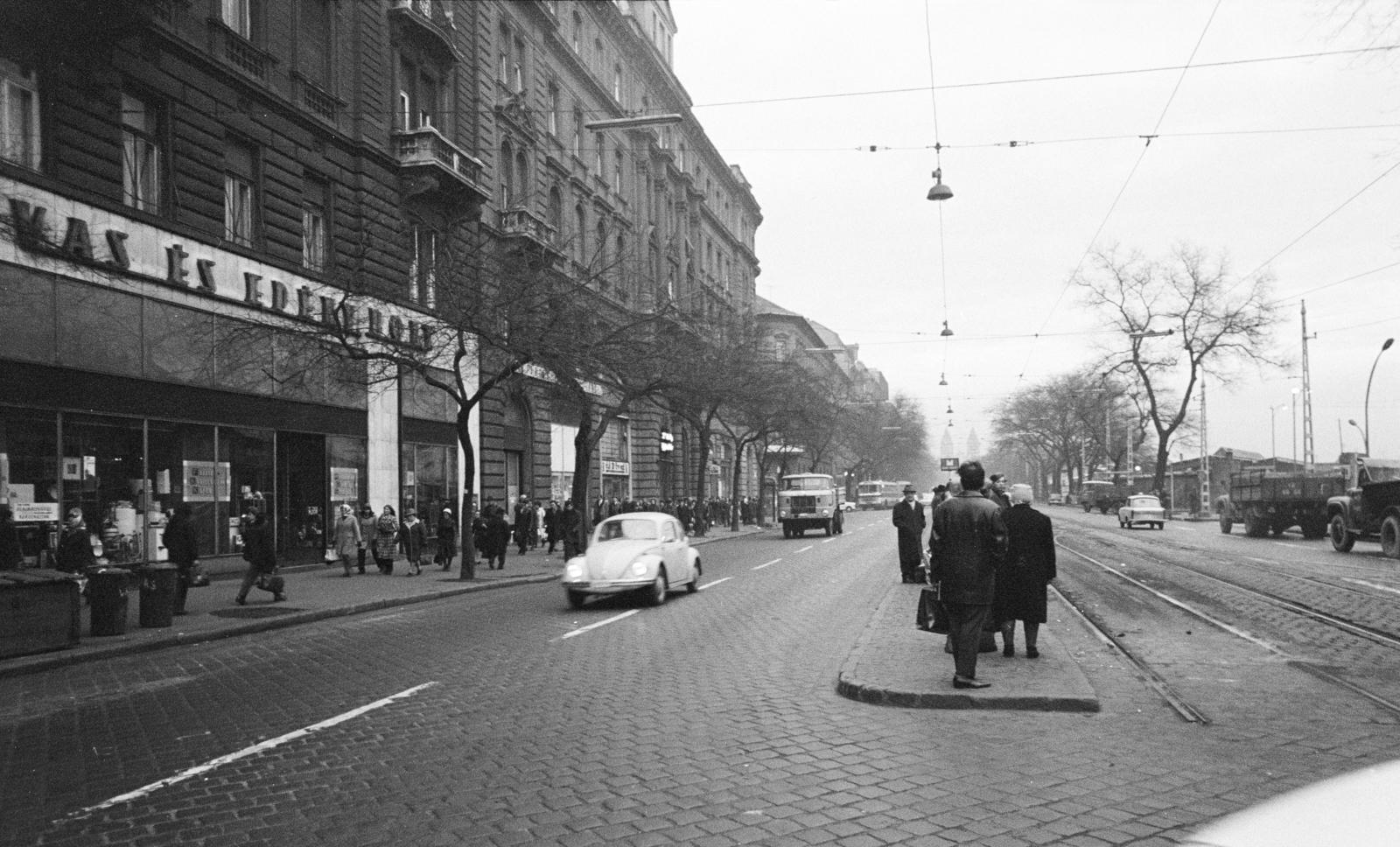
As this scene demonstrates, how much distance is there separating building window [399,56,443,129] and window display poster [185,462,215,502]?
11.8 meters

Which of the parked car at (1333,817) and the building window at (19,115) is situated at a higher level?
the building window at (19,115)

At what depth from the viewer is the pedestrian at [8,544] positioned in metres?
14.7

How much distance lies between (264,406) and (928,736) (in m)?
18.8

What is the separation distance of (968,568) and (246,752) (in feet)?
17.7

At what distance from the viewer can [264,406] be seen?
876 inches

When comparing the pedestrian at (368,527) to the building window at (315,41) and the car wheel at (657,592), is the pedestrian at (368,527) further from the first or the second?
the building window at (315,41)

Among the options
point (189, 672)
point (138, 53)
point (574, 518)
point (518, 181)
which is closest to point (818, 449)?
point (518, 181)

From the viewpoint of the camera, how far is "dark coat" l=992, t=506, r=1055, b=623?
31.4 ft

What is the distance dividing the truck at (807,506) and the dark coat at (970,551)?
35.4 meters

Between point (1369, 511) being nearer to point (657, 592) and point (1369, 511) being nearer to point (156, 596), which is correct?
point (657, 592)

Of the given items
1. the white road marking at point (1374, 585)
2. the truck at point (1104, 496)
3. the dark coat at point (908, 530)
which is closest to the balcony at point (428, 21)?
the dark coat at point (908, 530)

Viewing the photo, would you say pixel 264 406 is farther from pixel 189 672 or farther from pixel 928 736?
pixel 928 736

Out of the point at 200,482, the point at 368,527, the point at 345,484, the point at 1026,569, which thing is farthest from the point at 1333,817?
the point at 345,484

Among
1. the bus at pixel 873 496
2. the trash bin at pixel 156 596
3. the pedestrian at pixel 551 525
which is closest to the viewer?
the trash bin at pixel 156 596
